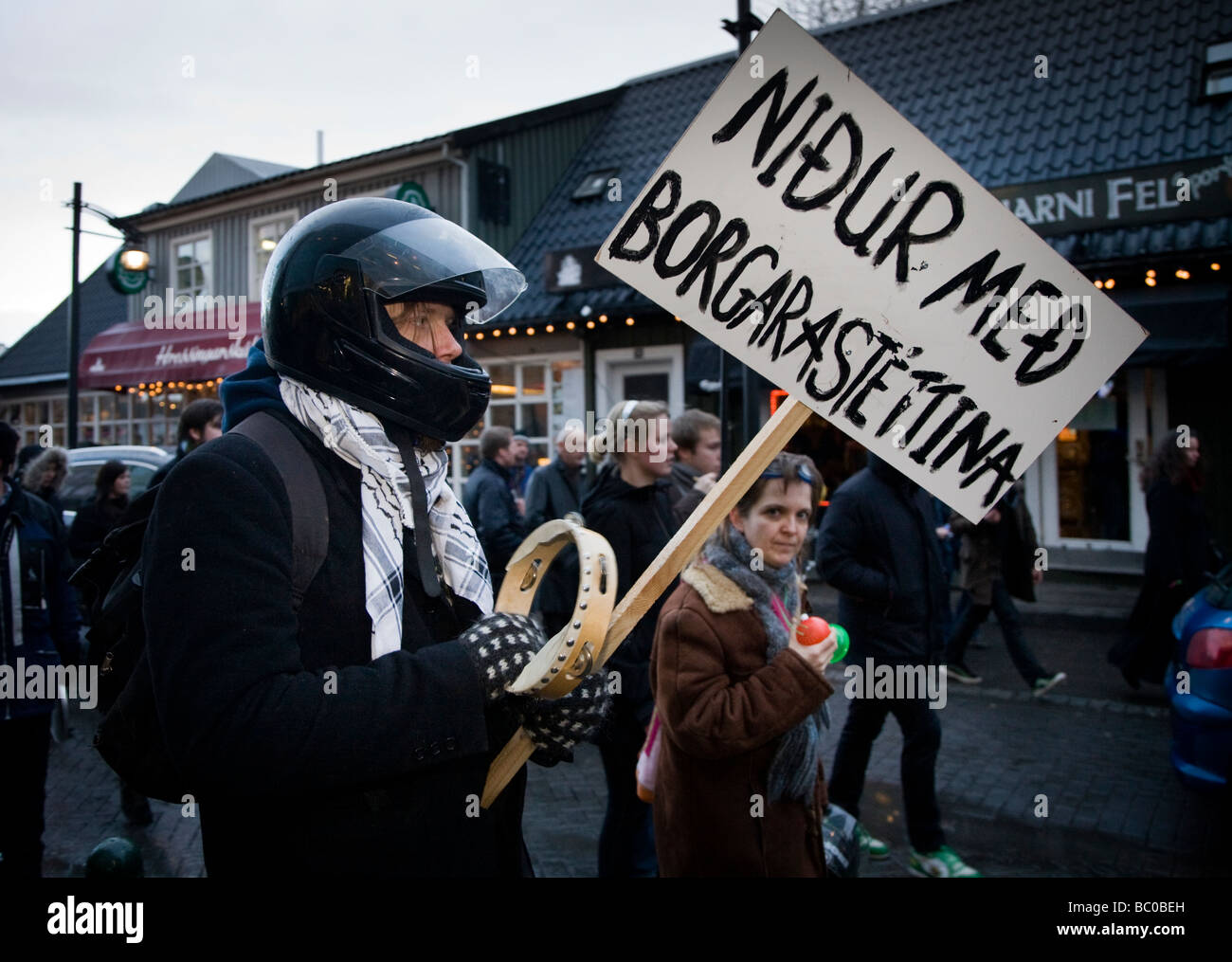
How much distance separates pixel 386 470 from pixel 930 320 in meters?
1.02

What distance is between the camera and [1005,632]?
737 centimetres

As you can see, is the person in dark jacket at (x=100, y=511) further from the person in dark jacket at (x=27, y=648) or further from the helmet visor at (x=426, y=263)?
the helmet visor at (x=426, y=263)

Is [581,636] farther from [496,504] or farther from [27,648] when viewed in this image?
[496,504]

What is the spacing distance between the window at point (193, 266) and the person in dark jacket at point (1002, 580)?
16.1m

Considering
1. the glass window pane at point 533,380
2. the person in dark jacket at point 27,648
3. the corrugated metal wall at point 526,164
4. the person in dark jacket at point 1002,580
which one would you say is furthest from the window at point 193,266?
the person in dark jacket at point 1002,580

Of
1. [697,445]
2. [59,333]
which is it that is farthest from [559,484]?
[59,333]

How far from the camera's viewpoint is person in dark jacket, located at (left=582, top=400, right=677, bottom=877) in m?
3.70

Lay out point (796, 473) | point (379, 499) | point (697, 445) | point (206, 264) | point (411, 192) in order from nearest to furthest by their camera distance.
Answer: point (379, 499)
point (796, 473)
point (697, 445)
point (411, 192)
point (206, 264)

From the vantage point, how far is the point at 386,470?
1551 mm

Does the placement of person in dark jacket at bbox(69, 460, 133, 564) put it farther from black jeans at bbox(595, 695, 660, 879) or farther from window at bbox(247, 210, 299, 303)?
window at bbox(247, 210, 299, 303)

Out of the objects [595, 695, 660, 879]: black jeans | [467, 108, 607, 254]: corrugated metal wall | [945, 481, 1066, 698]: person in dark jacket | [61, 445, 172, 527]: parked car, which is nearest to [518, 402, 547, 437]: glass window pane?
[467, 108, 607, 254]: corrugated metal wall

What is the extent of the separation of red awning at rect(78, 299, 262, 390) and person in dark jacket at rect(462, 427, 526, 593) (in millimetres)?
10652

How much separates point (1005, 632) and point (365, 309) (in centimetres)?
698
